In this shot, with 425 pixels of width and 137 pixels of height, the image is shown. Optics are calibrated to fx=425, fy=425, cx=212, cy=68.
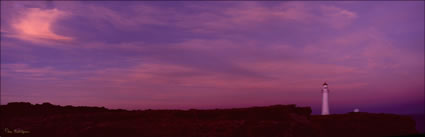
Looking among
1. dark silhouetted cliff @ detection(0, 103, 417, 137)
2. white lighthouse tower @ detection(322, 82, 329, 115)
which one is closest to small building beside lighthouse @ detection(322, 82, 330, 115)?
white lighthouse tower @ detection(322, 82, 329, 115)

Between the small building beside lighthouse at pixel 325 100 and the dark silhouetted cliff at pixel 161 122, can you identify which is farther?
the small building beside lighthouse at pixel 325 100

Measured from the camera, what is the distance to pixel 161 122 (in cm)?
854

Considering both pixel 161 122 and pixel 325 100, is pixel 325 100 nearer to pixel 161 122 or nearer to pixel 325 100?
pixel 325 100

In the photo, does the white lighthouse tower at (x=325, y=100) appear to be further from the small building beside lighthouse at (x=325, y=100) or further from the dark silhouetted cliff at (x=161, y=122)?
the dark silhouetted cliff at (x=161, y=122)

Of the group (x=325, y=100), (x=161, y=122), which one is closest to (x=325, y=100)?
(x=325, y=100)

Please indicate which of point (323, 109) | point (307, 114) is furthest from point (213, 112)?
point (323, 109)

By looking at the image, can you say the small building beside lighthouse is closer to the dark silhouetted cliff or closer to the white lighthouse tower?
the white lighthouse tower

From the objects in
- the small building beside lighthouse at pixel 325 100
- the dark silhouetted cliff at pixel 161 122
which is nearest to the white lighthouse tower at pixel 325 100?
the small building beside lighthouse at pixel 325 100

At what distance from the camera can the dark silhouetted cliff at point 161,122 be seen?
8.26 metres

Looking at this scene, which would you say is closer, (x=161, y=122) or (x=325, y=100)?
(x=161, y=122)

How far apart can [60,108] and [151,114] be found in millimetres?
3509

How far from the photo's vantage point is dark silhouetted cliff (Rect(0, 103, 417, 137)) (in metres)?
8.26

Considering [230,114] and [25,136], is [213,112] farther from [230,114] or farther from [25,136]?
[25,136]

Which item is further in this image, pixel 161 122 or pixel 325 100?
pixel 325 100
